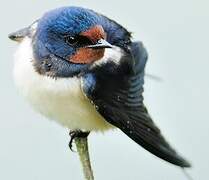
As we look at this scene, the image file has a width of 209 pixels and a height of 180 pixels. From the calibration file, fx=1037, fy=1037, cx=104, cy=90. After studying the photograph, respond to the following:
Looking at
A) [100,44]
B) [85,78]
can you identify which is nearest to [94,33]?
[100,44]

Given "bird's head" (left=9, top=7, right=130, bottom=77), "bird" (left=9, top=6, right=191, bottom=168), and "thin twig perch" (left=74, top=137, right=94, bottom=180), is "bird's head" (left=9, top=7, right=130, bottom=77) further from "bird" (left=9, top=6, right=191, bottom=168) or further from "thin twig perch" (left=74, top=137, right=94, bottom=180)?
"thin twig perch" (left=74, top=137, right=94, bottom=180)

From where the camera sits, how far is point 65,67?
276cm

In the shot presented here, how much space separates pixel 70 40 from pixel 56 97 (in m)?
0.17

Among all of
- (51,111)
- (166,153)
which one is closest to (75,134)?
(51,111)

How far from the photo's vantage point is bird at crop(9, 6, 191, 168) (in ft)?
8.84

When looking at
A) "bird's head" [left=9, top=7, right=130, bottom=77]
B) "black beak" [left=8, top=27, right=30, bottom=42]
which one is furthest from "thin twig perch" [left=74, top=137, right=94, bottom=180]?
"black beak" [left=8, top=27, right=30, bottom=42]

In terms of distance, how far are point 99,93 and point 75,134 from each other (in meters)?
0.16

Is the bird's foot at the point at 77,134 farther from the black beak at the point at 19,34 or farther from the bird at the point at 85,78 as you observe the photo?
the black beak at the point at 19,34

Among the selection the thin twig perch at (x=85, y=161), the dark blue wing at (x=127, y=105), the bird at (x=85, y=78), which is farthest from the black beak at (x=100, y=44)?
the thin twig perch at (x=85, y=161)

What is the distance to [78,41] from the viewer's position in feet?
8.82

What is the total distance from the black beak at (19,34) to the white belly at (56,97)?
5cm

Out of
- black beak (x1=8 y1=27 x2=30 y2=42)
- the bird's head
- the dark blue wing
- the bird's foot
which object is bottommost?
the bird's foot

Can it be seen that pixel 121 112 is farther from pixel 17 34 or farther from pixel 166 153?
pixel 17 34

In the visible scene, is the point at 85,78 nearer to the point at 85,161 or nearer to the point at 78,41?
the point at 78,41
